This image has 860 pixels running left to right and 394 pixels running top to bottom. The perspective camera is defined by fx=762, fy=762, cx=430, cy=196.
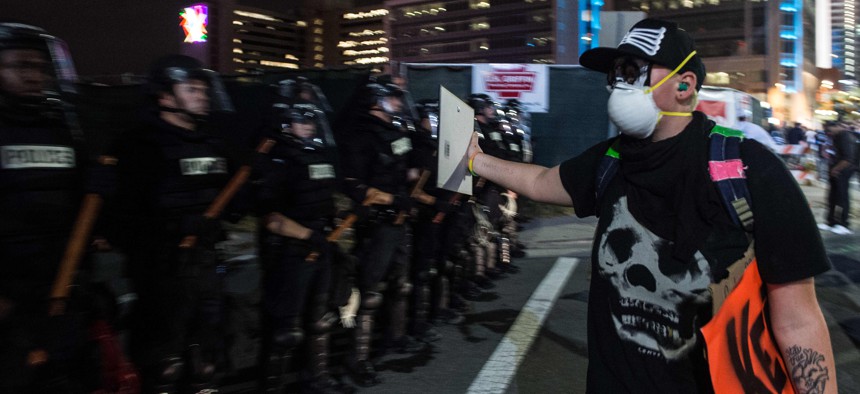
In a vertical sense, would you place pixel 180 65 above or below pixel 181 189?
above

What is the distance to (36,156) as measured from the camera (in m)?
3.56

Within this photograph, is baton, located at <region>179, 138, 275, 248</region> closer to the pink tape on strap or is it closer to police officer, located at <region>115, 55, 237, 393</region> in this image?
police officer, located at <region>115, 55, 237, 393</region>

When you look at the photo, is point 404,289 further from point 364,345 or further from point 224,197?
point 224,197

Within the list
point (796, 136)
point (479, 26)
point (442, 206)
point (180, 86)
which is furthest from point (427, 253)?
point (479, 26)

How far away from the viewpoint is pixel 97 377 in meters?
4.29

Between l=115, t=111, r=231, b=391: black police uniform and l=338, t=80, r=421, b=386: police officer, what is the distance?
1522 millimetres

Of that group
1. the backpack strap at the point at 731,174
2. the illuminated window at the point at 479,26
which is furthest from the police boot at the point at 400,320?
the illuminated window at the point at 479,26

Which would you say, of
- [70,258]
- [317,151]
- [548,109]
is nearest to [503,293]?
[317,151]

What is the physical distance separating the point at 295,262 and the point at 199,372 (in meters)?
0.90

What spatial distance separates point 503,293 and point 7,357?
596cm

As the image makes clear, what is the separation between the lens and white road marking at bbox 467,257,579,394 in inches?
213

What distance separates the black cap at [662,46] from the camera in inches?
87.6

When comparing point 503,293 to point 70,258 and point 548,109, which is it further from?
point 548,109

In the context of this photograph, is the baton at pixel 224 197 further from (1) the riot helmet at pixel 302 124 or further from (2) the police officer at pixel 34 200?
(2) the police officer at pixel 34 200
